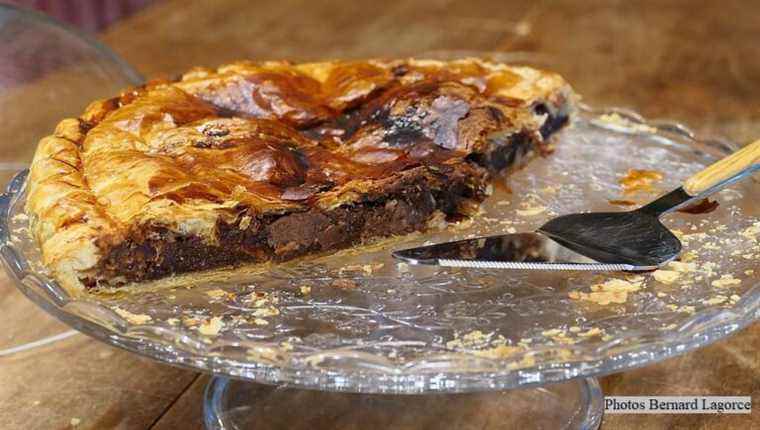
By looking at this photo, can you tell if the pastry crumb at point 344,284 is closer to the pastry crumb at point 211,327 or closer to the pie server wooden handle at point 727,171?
the pastry crumb at point 211,327

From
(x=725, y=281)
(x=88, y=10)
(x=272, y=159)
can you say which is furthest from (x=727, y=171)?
(x=88, y=10)

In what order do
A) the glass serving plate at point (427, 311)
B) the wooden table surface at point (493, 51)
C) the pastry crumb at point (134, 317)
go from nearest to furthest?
the glass serving plate at point (427, 311), the pastry crumb at point (134, 317), the wooden table surface at point (493, 51)

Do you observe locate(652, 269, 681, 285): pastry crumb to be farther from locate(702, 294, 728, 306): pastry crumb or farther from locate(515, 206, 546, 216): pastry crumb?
locate(515, 206, 546, 216): pastry crumb

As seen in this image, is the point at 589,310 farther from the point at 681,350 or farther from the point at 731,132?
the point at 731,132

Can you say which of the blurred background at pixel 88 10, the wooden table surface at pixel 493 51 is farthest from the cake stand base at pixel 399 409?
the blurred background at pixel 88 10

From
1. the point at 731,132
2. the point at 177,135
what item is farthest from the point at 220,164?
the point at 731,132

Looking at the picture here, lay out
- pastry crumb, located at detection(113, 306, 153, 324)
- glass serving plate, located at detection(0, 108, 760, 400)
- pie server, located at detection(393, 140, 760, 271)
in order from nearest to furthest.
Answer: glass serving plate, located at detection(0, 108, 760, 400)
pastry crumb, located at detection(113, 306, 153, 324)
pie server, located at detection(393, 140, 760, 271)

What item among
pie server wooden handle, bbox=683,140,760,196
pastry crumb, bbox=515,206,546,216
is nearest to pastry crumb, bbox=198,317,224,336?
pastry crumb, bbox=515,206,546,216
